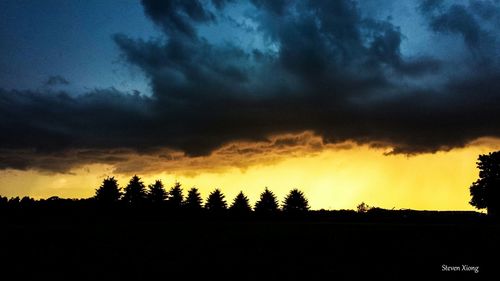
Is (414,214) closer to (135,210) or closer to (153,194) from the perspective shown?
(135,210)

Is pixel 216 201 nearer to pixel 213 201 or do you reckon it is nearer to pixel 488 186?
pixel 213 201

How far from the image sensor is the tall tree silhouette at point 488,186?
7369 cm

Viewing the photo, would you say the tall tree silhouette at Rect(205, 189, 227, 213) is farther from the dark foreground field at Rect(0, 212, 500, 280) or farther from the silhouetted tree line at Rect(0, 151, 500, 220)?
the dark foreground field at Rect(0, 212, 500, 280)

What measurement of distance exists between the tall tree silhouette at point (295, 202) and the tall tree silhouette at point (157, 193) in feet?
101

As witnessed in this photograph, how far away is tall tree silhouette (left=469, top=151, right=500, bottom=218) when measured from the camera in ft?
242

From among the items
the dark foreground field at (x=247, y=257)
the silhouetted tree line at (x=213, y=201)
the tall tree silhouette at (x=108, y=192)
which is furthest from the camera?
the tall tree silhouette at (x=108, y=192)

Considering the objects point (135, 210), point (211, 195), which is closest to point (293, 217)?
point (135, 210)

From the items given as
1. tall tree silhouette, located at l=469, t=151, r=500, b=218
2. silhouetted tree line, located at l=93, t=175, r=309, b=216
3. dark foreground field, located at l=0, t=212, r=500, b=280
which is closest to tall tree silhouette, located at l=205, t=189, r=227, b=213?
silhouetted tree line, located at l=93, t=175, r=309, b=216

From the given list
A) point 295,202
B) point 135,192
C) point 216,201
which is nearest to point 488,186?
point 295,202

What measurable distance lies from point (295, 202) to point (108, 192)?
45771 mm

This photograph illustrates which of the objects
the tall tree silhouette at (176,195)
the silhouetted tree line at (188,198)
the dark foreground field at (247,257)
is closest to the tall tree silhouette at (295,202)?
the silhouetted tree line at (188,198)

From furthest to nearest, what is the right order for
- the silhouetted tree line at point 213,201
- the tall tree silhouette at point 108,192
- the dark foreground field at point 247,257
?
the tall tree silhouette at point 108,192
the silhouetted tree line at point 213,201
the dark foreground field at point 247,257

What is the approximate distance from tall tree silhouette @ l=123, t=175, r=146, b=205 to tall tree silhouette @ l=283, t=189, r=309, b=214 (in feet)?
117

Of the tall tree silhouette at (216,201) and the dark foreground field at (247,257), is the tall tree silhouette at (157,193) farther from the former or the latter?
the dark foreground field at (247,257)
